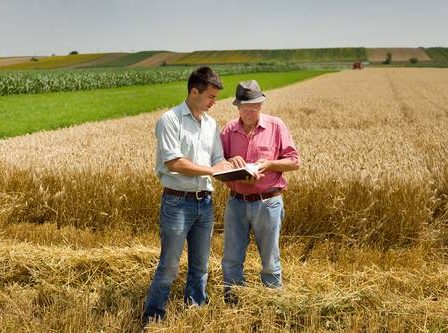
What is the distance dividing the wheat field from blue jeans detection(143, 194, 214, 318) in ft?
0.58

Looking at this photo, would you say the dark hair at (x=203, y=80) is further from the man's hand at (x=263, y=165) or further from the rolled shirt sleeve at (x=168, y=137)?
the man's hand at (x=263, y=165)

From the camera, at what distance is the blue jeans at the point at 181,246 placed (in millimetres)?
4492

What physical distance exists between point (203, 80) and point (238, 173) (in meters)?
0.79

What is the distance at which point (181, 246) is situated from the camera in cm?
461

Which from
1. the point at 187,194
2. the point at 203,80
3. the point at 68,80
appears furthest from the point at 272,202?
the point at 68,80

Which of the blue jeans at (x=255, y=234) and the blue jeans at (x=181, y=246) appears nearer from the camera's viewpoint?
the blue jeans at (x=181, y=246)

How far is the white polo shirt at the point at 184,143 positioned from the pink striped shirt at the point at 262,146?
254mm

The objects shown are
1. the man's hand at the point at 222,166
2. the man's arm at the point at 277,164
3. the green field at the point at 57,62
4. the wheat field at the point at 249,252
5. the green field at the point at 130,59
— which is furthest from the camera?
the green field at the point at 130,59

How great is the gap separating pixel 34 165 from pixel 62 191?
1.46m

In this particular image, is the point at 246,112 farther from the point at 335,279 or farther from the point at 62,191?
the point at 62,191

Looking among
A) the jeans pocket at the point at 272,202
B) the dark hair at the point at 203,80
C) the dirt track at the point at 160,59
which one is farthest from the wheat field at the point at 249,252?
the dirt track at the point at 160,59

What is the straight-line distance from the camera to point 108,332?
14.6ft

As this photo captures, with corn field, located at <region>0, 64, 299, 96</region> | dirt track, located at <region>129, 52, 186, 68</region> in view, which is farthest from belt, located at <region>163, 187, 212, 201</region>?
dirt track, located at <region>129, 52, 186, 68</region>

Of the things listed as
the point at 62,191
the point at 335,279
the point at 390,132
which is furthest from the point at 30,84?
the point at 335,279
